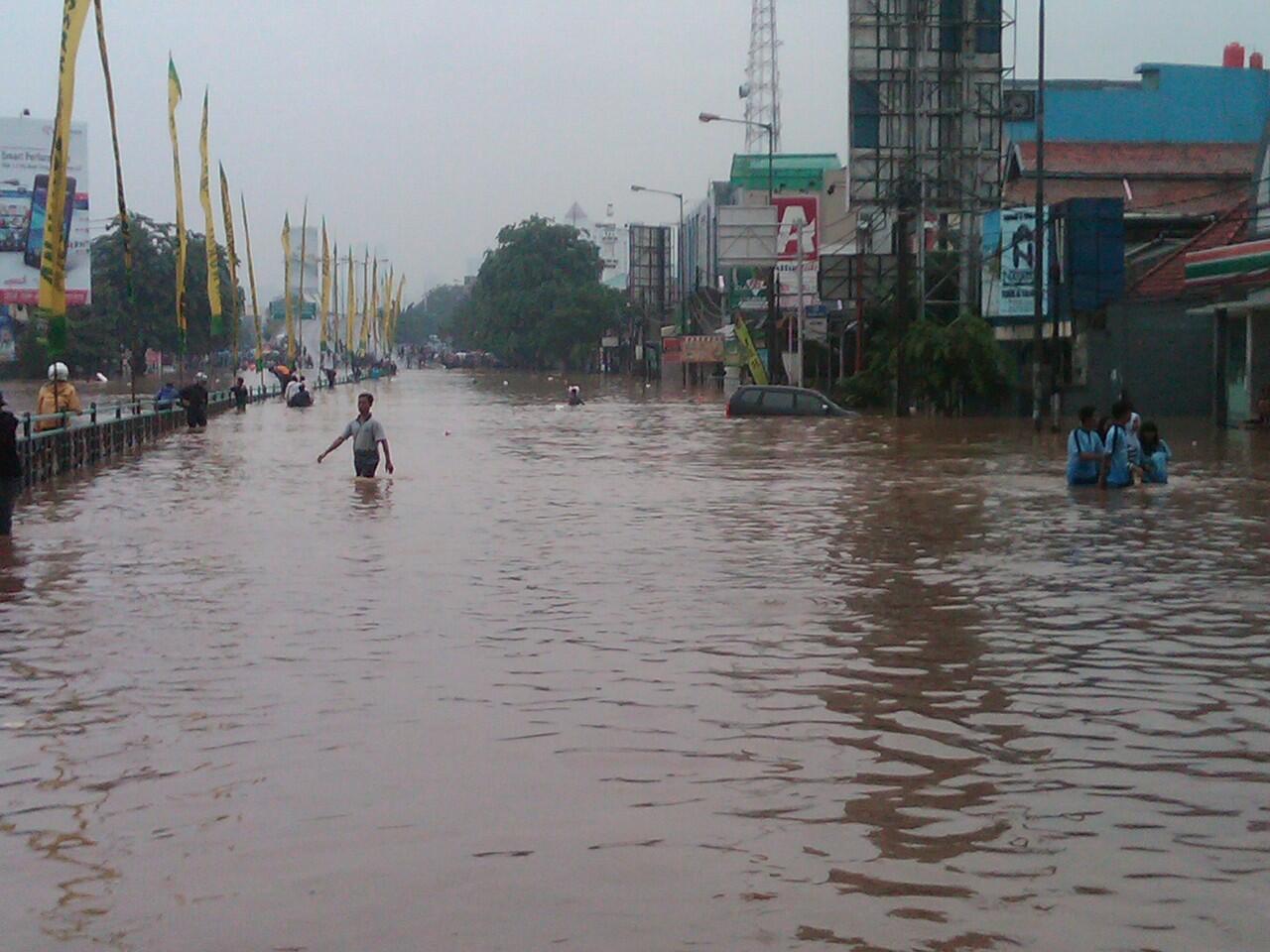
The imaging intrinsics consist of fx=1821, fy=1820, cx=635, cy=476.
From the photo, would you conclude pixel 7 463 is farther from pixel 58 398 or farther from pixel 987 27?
pixel 987 27

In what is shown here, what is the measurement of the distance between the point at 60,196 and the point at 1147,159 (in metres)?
44.2

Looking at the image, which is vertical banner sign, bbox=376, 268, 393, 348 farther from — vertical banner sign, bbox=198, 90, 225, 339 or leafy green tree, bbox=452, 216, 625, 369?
vertical banner sign, bbox=198, 90, 225, 339

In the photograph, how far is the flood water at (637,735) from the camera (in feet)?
19.8

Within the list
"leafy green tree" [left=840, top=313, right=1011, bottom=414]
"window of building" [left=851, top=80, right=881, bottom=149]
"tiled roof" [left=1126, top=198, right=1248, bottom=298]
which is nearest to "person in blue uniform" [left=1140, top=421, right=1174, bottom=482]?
"tiled roof" [left=1126, top=198, right=1248, bottom=298]

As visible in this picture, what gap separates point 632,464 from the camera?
29.6 m

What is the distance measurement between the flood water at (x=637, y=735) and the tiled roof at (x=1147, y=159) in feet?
145

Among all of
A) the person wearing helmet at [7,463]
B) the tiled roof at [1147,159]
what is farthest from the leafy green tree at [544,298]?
the person wearing helmet at [7,463]

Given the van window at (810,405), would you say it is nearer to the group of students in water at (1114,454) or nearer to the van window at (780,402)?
the van window at (780,402)

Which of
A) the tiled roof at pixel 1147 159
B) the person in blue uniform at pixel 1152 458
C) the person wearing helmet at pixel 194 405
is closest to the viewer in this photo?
the person in blue uniform at pixel 1152 458

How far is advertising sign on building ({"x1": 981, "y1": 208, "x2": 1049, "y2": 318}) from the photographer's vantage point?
1869 inches

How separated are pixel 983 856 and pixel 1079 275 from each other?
1617 inches

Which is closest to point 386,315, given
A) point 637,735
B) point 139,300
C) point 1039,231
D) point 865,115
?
point 139,300

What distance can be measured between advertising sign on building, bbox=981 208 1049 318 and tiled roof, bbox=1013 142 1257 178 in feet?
37.3

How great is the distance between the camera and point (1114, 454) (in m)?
22.6
